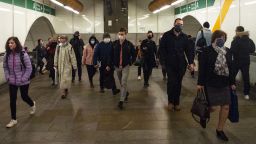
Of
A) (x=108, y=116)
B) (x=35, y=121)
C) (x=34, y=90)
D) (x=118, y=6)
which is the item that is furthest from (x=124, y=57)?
(x=118, y=6)

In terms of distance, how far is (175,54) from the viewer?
7.05m

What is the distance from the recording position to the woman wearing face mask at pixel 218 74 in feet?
16.8

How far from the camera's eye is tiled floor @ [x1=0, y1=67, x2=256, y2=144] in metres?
5.42

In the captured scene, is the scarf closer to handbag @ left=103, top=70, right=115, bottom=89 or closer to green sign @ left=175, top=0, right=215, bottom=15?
handbag @ left=103, top=70, right=115, bottom=89

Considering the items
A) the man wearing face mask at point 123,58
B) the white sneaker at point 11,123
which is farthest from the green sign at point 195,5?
the white sneaker at point 11,123

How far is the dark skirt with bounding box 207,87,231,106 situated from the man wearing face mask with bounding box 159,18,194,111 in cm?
187

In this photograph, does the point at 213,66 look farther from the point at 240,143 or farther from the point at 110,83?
the point at 110,83

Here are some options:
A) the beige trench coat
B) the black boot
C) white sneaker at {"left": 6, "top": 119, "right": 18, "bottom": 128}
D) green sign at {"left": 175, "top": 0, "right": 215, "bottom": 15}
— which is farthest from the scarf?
green sign at {"left": 175, "top": 0, "right": 215, "bottom": 15}

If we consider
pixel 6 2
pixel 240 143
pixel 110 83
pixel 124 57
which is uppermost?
pixel 6 2

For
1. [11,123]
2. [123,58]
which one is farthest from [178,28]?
[11,123]

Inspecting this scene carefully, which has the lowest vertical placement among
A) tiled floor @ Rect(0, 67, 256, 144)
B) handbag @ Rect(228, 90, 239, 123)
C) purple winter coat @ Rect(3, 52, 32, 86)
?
tiled floor @ Rect(0, 67, 256, 144)

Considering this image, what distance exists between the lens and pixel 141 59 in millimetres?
11320

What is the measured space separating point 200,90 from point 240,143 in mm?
923

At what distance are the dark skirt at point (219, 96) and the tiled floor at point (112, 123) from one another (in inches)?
22.1
